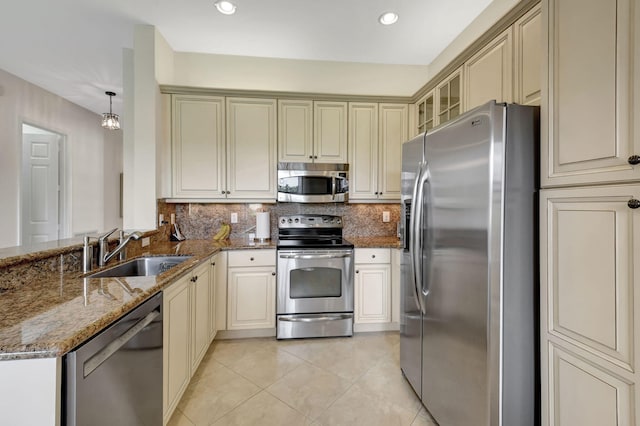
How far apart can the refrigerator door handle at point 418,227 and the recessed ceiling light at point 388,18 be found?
151 centimetres

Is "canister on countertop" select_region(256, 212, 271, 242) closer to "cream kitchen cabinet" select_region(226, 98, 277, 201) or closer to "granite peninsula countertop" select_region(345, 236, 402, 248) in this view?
"cream kitchen cabinet" select_region(226, 98, 277, 201)

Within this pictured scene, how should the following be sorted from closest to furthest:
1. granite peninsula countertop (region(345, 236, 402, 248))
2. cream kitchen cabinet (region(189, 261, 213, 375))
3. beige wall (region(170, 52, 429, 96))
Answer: cream kitchen cabinet (region(189, 261, 213, 375)) < granite peninsula countertop (region(345, 236, 402, 248)) < beige wall (region(170, 52, 429, 96))

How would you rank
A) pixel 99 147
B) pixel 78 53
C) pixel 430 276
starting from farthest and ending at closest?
pixel 99 147 → pixel 78 53 → pixel 430 276

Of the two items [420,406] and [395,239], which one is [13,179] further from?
[420,406]

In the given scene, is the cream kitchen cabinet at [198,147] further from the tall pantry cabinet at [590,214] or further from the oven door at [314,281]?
the tall pantry cabinet at [590,214]

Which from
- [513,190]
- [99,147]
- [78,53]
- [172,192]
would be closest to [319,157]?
[172,192]

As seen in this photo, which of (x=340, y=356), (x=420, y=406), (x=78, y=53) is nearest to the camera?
(x=420, y=406)

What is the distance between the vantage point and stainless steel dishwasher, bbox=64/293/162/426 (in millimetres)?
865

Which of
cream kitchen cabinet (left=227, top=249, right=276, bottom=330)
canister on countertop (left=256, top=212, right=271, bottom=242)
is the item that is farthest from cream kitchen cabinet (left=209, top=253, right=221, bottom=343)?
canister on countertop (left=256, top=212, right=271, bottom=242)

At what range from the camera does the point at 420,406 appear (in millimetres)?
1850

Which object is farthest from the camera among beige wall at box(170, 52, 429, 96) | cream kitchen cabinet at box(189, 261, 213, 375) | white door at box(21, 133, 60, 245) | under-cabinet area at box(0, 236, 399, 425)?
white door at box(21, 133, 60, 245)

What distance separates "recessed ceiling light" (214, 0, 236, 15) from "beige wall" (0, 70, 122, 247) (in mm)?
3173

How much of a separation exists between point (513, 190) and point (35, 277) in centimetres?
228

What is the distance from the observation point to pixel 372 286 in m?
2.86
